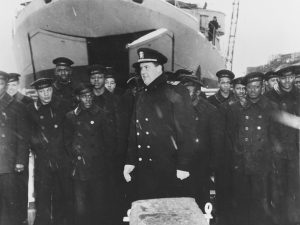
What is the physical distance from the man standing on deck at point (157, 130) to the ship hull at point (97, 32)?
162 inches

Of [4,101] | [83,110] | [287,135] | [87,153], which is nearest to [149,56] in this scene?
[83,110]

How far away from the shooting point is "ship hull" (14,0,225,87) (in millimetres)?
7035

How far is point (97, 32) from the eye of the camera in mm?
7215

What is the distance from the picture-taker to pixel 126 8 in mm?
7090

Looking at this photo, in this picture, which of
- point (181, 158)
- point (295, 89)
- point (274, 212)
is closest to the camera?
point (181, 158)

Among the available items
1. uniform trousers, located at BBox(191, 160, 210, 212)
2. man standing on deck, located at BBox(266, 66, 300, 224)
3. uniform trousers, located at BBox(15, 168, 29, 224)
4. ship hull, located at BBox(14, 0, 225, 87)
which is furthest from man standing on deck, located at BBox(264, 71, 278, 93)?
uniform trousers, located at BBox(15, 168, 29, 224)

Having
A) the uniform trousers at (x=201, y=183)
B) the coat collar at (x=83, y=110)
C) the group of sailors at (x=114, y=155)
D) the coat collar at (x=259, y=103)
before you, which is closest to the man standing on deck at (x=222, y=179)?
the group of sailors at (x=114, y=155)

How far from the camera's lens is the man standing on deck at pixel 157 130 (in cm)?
313

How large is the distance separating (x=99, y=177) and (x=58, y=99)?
1018 millimetres

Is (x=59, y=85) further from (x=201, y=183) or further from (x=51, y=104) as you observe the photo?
(x=201, y=183)

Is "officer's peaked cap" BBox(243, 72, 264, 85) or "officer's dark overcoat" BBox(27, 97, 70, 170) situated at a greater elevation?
"officer's peaked cap" BBox(243, 72, 264, 85)

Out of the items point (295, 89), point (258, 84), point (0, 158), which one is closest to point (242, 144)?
point (258, 84)

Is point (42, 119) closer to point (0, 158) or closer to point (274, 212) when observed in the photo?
point (0, 158)

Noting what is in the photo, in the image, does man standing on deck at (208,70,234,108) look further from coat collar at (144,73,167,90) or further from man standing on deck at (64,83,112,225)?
coat collar at (144,73,167,90)
